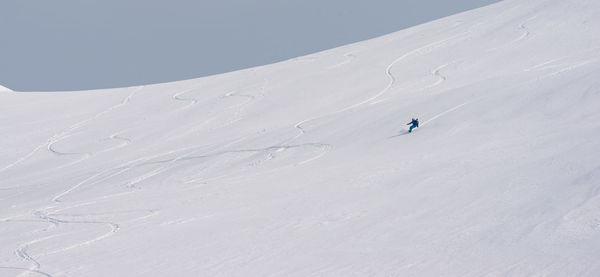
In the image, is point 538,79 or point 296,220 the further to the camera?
point 538,79

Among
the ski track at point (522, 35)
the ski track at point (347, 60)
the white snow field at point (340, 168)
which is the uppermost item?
the ski track at point (347, 60)

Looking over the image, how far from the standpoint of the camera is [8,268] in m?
6.54

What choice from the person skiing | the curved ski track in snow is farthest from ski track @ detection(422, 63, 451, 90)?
the curved ski track in snow

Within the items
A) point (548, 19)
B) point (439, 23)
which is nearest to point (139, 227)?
point (548, 19)

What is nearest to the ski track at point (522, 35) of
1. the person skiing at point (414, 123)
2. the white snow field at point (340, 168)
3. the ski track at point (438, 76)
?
the white snow field at point (340, 168)

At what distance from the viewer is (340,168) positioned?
8438mm

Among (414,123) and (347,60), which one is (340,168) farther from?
(347,60)

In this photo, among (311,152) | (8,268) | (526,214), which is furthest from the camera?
(311,152)

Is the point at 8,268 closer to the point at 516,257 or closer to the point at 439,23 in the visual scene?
the point at 516,257

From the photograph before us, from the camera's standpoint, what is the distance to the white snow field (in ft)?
17.6

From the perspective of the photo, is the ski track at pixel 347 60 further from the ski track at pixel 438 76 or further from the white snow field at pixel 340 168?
the ski track at pixel 438 76

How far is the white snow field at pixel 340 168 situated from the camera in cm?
537

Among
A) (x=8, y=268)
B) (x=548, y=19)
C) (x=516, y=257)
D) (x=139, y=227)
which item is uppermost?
(x=548, y=19)

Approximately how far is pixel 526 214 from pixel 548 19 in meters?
12.0
